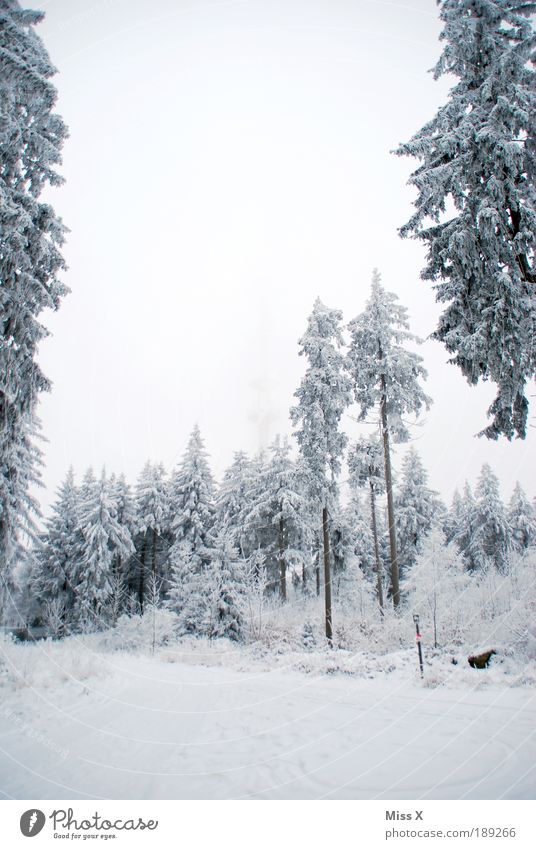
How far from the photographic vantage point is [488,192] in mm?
7375

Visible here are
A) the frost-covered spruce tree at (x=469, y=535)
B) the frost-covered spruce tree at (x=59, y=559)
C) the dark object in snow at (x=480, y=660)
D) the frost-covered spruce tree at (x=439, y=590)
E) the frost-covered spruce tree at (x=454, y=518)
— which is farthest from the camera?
the frost-covered spruce tree at (x=454, y=518)

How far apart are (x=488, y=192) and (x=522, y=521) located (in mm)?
39098

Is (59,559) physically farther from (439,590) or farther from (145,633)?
(439,590)

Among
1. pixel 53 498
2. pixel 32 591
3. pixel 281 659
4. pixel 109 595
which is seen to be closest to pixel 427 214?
pixel 281 659

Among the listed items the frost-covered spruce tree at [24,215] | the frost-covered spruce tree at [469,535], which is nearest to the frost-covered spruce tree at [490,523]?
the frost-covered spruce tree at [469,535]

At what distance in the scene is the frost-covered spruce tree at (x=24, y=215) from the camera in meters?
7.74

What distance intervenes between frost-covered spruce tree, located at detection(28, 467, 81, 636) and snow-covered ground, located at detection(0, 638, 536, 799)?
2107 cm

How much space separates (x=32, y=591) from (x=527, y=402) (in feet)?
123

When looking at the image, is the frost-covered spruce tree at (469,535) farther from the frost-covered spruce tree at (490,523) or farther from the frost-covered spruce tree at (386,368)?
the frost-covered spruce tree at (386,368)

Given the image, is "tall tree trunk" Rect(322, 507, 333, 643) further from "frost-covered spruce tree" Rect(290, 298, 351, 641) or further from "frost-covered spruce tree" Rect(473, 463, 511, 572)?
"frost-covered spruce tree" Rect(473, 463, 511, 572)

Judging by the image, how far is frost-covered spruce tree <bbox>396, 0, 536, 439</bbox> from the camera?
7.06 meters

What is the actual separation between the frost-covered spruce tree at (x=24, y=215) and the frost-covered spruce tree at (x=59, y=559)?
907 inches

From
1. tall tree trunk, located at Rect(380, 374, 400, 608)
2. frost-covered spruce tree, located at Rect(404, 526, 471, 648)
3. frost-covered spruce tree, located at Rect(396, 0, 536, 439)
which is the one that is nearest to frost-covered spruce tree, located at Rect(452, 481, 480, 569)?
tall tree trunk, located at Rect(380, 374, 400, 608)
